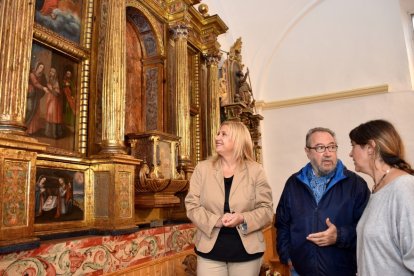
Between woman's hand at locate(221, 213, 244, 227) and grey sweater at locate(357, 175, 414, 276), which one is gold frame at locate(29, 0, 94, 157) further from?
grey sweater at locate(357, 175, 414, 276)

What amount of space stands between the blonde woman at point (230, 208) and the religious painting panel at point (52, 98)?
5.96 feet

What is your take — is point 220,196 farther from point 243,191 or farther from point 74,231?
point 74,231

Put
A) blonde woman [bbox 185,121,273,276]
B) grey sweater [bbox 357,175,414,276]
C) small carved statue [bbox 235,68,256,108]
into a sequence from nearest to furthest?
1. grey sweater [bbox 357,175,414,276]
2. blonde woman [bbox 185,121,273,276]
3. small carved statue [bbox 235,68,256,108]

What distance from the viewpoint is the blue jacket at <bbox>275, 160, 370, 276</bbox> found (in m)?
2.07

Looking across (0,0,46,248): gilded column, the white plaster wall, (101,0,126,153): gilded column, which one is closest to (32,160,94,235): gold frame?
(101,0,126,153): gilded column

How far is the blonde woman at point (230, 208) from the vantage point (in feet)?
7.14

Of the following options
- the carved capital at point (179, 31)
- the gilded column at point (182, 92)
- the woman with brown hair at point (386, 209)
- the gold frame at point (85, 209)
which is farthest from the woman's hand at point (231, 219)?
the carved capital at point (179, 31)

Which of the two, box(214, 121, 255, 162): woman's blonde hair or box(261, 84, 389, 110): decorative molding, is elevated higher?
box(261, 84, 389, 110): decorative molding

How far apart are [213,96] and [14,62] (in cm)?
395

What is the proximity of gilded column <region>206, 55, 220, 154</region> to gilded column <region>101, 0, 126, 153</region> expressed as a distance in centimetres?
259

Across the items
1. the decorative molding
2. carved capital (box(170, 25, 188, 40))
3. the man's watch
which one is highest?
carved capital (box(170, 25, 188, 40))

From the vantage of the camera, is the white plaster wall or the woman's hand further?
the white plaster wall

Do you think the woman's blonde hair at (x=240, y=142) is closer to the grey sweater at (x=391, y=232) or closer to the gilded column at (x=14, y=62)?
the grey sweater at (x=391, y=232)

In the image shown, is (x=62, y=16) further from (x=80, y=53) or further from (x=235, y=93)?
(x=235, y=93)
